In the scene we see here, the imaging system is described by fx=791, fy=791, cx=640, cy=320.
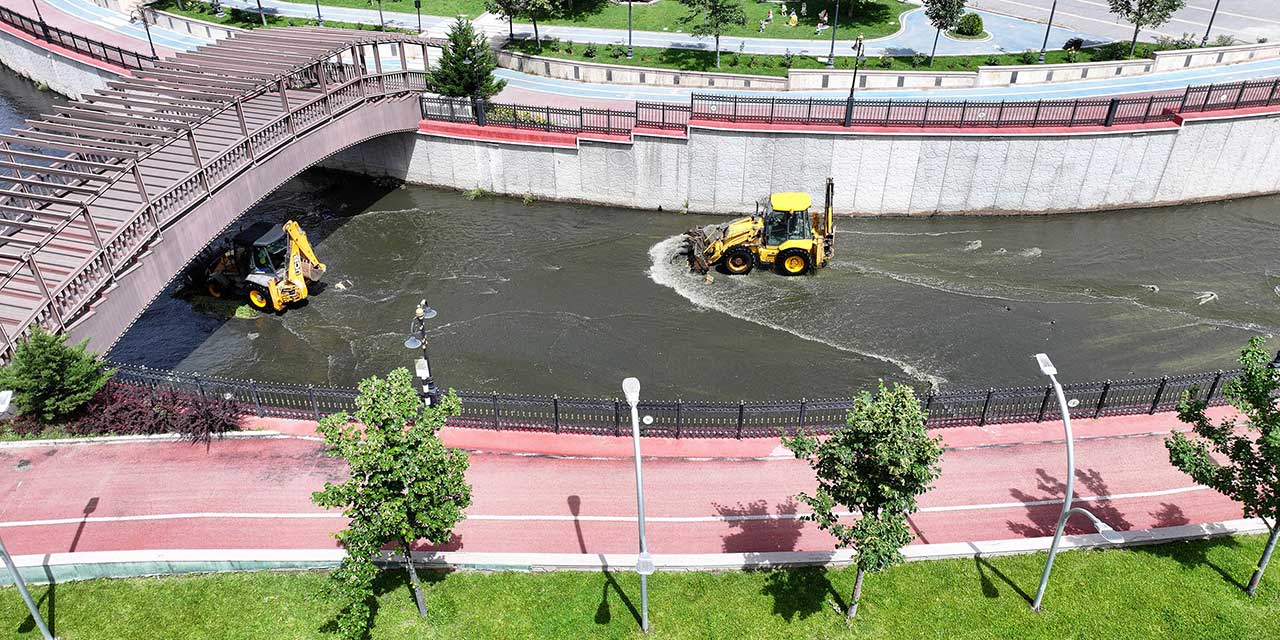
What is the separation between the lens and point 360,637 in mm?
13617

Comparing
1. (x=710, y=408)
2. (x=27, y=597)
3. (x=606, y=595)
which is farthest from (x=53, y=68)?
(x=606, y=595)

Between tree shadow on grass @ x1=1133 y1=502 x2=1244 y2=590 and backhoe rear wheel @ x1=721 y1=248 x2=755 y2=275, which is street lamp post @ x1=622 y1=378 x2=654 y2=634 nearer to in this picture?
tree shadow on grass @ x1=1133 y1=502 x2=1244 y2=590

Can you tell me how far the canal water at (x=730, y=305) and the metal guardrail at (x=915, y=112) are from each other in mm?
3860

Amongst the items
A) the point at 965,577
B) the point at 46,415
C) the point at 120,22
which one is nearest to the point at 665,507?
the point at 965,577

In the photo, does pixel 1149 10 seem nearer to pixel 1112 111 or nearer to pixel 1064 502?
pixel 1112 111

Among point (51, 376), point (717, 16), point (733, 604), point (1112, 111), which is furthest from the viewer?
point (717, 16)

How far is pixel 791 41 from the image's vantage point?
4322 centimetres

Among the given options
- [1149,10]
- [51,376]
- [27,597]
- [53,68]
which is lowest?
[27,597]

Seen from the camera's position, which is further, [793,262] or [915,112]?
[915,112]

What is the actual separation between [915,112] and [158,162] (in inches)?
1058

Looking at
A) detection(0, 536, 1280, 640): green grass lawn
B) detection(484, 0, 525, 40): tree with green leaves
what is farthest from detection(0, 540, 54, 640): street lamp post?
detection(484, 0, 525, 40): tree with green leaves

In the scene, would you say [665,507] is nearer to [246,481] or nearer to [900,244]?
[246,481]

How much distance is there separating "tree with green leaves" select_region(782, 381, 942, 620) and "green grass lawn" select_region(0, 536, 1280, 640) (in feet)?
7.04

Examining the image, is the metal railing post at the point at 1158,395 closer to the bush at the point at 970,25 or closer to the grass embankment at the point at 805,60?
the grass embankment at the point at 805,60
